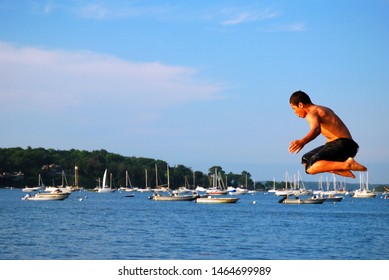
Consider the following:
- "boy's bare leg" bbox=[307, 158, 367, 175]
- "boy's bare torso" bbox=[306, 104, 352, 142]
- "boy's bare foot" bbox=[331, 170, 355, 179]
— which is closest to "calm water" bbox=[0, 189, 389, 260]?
"boy's bare foot" bbox=[331, 170, 355, 179]

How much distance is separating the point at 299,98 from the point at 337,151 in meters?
0.35

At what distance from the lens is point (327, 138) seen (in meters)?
3.72

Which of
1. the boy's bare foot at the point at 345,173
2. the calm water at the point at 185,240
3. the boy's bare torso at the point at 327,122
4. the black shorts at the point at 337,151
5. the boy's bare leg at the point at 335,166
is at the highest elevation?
the boy's bare torso at the point at 327,122

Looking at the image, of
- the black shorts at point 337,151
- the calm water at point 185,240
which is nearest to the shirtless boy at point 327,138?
the black shorts at point 337,151

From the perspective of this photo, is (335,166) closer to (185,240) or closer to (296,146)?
(296,146)

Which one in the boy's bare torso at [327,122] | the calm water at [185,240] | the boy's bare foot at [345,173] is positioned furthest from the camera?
the calm water at [185,240]

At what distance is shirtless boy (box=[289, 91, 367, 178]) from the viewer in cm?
358

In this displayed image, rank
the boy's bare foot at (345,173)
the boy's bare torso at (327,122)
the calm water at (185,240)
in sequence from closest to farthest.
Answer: the boy's bare torso at (327,122) → the boy's bare foot at (345,173) → the calm water at (185,240)

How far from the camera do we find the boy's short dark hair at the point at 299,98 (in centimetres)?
358

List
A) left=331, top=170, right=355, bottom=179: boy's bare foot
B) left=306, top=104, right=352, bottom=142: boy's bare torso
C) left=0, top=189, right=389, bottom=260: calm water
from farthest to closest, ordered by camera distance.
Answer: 1. left=0, top=189, right=389, bottom=260: calm water
2. left=331, top=170, right=355, bottom=179: boy's bare foot
3. left=306, top=104, right=352, bottom=142: boy's bare torso

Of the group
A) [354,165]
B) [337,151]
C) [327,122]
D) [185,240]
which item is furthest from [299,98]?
[185,240]

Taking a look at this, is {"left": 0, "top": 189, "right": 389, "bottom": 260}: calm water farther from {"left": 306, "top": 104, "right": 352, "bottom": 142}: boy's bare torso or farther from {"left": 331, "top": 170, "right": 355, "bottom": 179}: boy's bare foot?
{"left": 306, "top": 104, "right": 352, "bottom": 142}: boy's bare torso

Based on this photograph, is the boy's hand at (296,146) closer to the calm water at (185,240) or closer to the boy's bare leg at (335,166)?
the boy's bare leg at (335,166)
